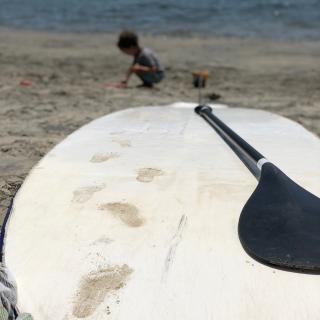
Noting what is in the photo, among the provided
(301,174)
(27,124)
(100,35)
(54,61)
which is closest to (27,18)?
(100,35)

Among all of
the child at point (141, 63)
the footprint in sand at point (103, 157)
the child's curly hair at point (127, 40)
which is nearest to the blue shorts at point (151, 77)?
the child at point (141, 63)

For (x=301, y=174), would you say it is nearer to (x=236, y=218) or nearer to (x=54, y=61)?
A: (x=236, y=218)

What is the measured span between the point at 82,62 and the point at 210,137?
15.1 ft

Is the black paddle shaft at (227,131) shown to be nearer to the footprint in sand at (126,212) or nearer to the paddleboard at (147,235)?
the paddleboard at (147,235)

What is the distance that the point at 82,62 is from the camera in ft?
22.4

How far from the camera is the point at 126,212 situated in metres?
1.68

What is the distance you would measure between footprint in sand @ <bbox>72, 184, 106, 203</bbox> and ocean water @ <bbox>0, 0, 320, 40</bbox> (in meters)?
8.88

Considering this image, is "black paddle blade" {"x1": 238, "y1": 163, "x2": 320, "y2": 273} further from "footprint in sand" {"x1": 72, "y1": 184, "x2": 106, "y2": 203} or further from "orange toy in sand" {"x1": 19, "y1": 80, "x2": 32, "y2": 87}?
"orange toy in sand" {"x1": 19, "y1": 80, "x2": 32, "y2": 87}

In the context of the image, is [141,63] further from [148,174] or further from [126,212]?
[126,212]

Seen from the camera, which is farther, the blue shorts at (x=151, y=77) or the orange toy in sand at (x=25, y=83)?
the blue shorts at (x=151, y=77)

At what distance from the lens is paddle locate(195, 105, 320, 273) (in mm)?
1350

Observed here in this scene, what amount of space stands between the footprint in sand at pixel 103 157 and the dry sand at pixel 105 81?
0.47 meters

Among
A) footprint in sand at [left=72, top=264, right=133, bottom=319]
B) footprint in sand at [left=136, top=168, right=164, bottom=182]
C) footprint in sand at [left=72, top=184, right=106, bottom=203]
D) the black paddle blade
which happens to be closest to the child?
footprint in sand at [left=136, top=168, right=164, bottom=182]

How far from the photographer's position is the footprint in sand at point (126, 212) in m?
1.61
